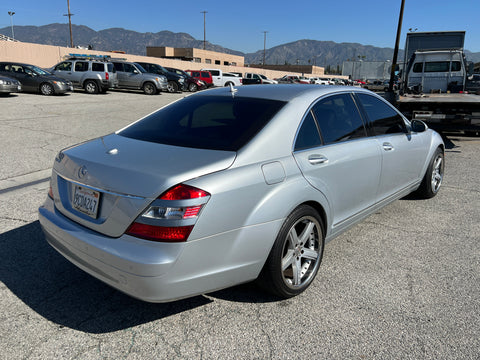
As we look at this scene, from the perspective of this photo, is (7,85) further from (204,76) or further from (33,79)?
(204,76)

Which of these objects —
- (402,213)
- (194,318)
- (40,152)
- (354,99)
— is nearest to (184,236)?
(194,318)

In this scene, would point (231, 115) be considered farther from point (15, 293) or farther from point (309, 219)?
point (15, 293)

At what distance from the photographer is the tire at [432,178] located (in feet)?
16.8

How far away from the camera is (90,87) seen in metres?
21.3

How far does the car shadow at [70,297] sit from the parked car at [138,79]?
20.8 metres

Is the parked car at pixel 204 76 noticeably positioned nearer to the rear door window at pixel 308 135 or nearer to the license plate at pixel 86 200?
the rear door window at pixel 308 135

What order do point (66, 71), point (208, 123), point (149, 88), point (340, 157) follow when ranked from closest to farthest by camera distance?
point (208, 123)
point (340, 157)
point (66, 71)
point (149, 88)

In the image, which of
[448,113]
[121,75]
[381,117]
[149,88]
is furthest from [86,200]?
[121,75]

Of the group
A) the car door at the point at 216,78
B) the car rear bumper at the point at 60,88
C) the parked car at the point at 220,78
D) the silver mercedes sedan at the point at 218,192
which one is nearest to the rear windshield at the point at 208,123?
the silver mercedes sedan at the point at 218,192

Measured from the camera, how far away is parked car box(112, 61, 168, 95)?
23.2 m

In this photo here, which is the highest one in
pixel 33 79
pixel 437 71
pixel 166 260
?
pixel 437 71

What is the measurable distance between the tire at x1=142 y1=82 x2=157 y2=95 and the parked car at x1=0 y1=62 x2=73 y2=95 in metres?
5.64

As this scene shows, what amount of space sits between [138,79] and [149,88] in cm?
88

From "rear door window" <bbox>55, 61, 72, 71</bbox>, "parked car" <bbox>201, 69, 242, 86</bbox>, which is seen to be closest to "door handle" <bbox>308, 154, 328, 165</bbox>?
"rear door window" <bbox>55, 61, 72, 71</bbox>
